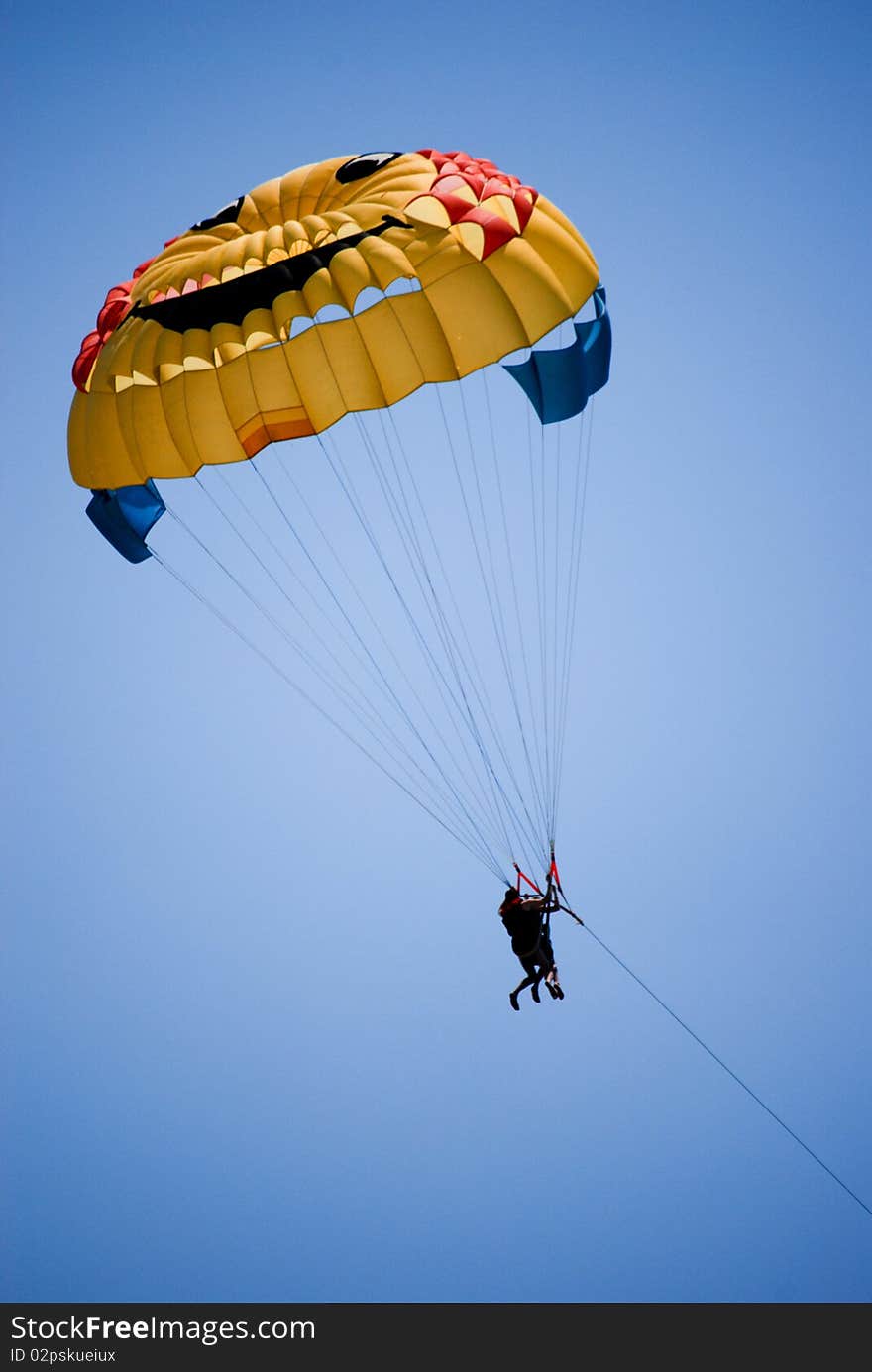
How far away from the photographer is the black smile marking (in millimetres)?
10164

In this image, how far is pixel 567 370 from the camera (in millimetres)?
11234

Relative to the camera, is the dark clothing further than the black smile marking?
Yes

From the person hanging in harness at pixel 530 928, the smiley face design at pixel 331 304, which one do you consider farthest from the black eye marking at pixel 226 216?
the person hanging in harness at pixel 530 928

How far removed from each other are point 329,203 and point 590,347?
2.64m

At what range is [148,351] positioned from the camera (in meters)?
10.7

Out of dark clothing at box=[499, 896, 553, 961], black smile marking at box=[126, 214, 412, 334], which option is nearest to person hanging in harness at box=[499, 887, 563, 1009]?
dark clothing at box=[499, 896, 553, 961]

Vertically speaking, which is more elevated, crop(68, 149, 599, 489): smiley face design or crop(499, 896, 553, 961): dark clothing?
crop(68, 149, 599, 489): smiley face design

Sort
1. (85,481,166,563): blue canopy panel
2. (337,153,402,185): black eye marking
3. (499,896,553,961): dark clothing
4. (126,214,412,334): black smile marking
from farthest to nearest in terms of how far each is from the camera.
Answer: (85,481,166,563): blue canopy panel → (337,153,402,185): black eye marking → (499,896,553,961): dark clothing → (126,214,412,334): black smile marking

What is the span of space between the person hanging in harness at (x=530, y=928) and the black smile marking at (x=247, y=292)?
5.35m

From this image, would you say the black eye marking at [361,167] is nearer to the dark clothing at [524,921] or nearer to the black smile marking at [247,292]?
the black smile marking at [247,292]

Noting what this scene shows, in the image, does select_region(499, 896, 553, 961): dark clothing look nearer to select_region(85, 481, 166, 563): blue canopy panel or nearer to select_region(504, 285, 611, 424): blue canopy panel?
select_region(504, 285, 611, 424): blue canopy panel

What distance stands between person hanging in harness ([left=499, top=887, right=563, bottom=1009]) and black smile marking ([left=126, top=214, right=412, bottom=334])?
5.35 metres
